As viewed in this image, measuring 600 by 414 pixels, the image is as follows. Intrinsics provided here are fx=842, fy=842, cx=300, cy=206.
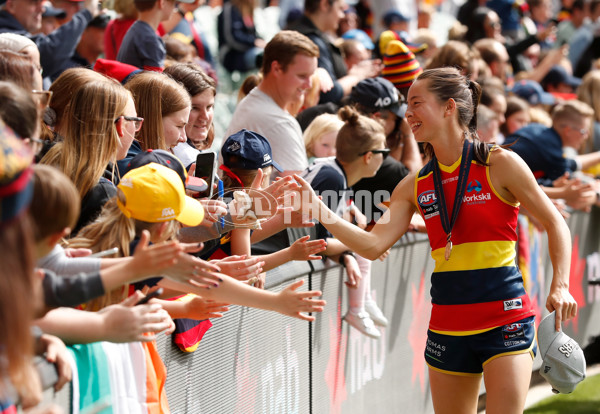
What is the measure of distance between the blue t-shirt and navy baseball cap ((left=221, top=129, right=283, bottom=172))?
1.50 metres

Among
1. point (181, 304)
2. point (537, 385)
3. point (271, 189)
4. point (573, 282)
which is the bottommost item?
point (537, 385)

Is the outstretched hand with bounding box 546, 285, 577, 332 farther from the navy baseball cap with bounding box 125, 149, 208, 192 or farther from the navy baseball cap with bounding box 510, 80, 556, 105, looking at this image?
the navy baseball cap with bounding box 510, 80, 556, 105

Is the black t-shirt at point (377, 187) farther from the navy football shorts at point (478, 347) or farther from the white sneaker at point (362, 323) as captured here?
the navy football shorts at point (478, 347)

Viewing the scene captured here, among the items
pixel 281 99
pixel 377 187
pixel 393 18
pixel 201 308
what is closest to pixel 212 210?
pixel 201 308

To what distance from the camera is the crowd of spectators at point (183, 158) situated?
104 inches

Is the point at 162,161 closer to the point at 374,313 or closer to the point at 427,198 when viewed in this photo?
the point at 427,198

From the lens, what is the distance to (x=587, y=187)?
7645 mm

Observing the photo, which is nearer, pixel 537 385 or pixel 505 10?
pixel 537 385

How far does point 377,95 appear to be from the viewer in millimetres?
6605

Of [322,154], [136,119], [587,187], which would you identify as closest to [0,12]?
[322,154]

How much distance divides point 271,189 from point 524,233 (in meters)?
3.72

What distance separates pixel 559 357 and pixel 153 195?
2.08 metres

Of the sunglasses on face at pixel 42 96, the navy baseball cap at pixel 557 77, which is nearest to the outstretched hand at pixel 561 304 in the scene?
the sunglasses on face at pixel 42 96

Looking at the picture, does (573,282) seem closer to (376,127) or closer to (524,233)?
(524,233)
